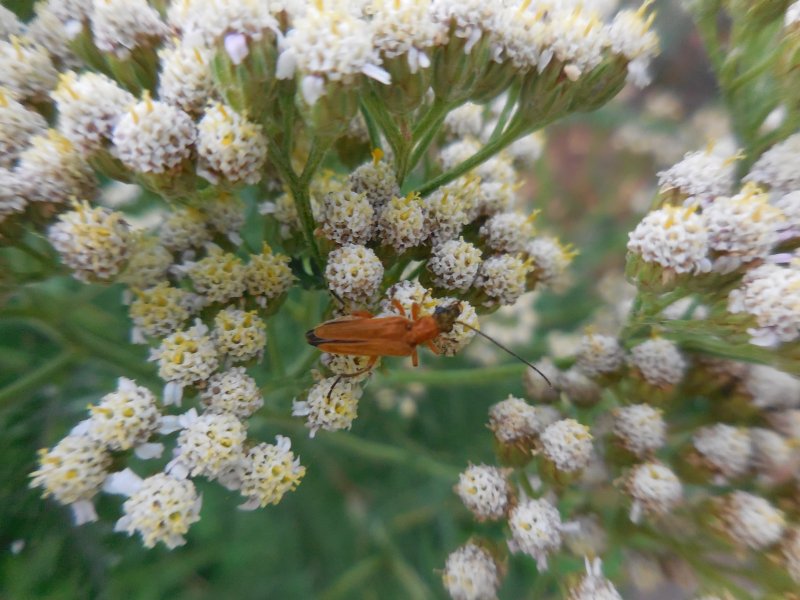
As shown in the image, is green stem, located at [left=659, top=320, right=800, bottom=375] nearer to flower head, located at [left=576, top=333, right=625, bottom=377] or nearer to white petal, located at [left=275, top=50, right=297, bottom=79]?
flower head, located at [left=576, top=333, right=625, bottom=377]

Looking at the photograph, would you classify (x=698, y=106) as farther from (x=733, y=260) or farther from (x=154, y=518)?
(x=154, y=518)

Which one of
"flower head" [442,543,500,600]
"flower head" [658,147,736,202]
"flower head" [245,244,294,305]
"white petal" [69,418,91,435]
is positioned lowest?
"flower head" [442,543,500,600]

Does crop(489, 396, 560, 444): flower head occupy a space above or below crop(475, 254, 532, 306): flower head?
below

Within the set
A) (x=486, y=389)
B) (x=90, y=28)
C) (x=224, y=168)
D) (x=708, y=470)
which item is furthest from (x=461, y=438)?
(x=90, y=28)

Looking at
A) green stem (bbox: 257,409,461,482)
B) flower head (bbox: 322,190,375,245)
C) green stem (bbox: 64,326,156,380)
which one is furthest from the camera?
green stem (bbox: 257,409,461,482)

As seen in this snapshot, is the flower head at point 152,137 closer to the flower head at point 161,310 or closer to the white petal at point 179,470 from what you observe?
the flower head at point 161,310

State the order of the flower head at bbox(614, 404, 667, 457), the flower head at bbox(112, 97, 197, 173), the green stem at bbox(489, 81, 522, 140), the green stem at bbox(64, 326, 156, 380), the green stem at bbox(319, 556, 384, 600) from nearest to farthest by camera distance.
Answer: the flower head at bbox(112, 97, 197, 173)
the green stem at bbox(489, 81, 522, 140)
the flower head at bbox(614, 404, 667, 457)
the green stem at bbox(64, 326, 156, 380)
the green stem at bbox(319, 556, 384, 600)

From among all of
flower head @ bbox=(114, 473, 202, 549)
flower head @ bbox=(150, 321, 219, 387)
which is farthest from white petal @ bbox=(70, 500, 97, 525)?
flower head @ bbox=(150, 321, 219, 387)

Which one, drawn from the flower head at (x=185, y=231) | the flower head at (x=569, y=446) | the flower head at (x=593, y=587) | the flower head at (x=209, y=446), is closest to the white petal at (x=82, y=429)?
the flower head at (x=209, y=446)

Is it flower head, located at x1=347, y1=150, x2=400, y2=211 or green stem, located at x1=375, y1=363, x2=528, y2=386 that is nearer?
flower head, located at x1=347, y1=150, x2=400, y2=211
